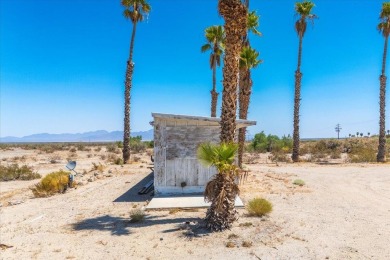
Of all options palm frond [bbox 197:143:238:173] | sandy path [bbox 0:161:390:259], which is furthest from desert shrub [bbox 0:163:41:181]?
palm frond [bbox 197:143:238:173]

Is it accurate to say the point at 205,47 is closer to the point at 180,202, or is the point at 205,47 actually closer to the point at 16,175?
the point at 16,175

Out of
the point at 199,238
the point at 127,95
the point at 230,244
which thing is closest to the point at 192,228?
the point at 199,238

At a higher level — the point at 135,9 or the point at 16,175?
the point at 135,9

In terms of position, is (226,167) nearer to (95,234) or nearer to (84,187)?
(95,234)

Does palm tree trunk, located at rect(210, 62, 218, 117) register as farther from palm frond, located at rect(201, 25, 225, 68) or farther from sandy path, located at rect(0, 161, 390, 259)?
sandy path, located at rect(0, 161, 390, 259)

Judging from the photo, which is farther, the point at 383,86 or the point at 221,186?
the point at 383,86

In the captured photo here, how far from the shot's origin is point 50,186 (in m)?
16.6

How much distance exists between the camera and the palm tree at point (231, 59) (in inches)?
407

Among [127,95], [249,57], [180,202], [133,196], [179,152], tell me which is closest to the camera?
[180,202]

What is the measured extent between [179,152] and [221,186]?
5.19 m

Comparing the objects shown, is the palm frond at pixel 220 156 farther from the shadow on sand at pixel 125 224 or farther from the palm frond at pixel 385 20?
the palm frond at pixel 385 20

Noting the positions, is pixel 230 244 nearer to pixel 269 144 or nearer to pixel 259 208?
pixel 259 208

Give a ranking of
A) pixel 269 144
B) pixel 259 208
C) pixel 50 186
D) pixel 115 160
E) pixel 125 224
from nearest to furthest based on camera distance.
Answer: pixel 125 224
pixel 259 208
pixel 50 186
pixel 115 160
pixel 269 144

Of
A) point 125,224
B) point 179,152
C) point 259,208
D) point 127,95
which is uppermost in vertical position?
point 127,95
